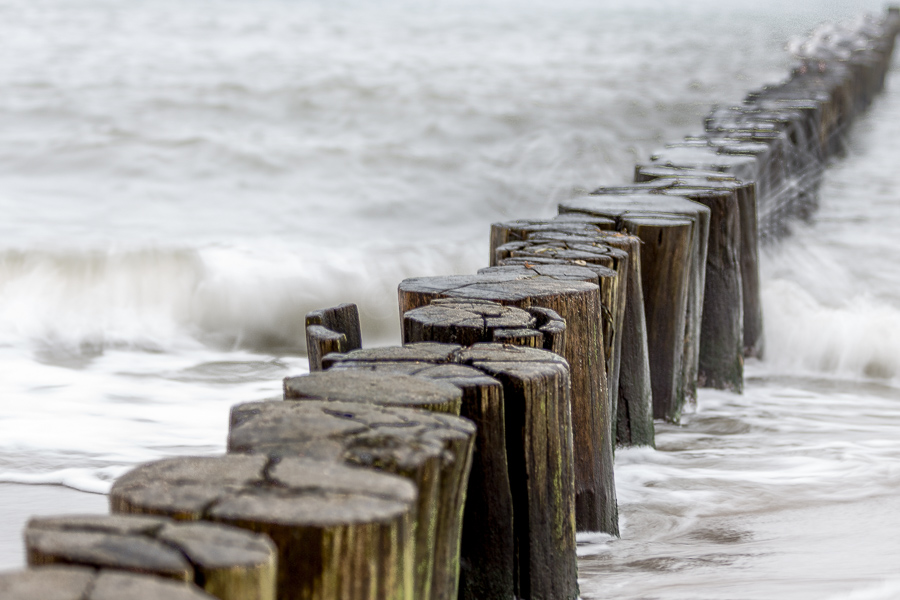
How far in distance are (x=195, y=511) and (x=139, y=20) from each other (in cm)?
2671

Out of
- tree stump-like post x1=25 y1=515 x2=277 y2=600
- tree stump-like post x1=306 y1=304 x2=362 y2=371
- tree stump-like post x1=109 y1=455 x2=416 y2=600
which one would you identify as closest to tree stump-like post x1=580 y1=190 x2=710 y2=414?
tree stump-like post x1=306 y1=304 x2=362 y2=371

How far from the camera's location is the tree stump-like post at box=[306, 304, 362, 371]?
214 cm

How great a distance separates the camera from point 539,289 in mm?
2559

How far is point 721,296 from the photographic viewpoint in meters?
4.27

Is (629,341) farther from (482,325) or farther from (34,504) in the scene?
(34,504)

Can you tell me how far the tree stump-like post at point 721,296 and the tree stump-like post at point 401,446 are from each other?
2.83 m

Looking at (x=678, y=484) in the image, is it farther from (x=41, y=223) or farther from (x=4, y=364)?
(x=41, y=223)

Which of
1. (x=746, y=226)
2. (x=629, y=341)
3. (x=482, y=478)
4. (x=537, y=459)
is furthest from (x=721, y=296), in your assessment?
(x=482, y=478)

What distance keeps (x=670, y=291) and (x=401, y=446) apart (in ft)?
7.66

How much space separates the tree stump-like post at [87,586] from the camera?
1.01 m

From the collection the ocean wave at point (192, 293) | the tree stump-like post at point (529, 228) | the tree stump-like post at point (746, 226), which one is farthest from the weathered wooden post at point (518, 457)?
the ocean wave at point (192, 293)

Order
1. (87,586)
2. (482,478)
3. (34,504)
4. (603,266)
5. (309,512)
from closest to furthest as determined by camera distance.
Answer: (87,586)
(309,512)
(482,478)
(603,266)
(34,504)

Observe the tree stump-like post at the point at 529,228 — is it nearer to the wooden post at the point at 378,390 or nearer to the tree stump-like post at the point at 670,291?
the tree stump-like post at the point at 670,291

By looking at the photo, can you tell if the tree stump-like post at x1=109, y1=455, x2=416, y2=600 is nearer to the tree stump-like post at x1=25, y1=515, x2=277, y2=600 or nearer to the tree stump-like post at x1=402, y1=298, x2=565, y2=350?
the tree stump-like post at x1=25, y1=515, x2=277, y2=600
